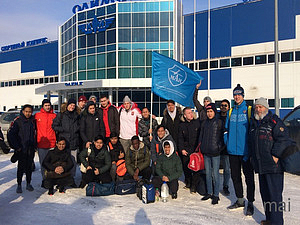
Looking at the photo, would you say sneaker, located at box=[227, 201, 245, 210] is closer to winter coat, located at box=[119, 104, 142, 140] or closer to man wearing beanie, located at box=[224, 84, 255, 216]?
man wearing beanie, located at box=[224, 84, 255, 216]

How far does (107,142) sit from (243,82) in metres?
23.6

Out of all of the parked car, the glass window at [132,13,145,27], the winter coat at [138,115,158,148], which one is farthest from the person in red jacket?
the glass window at [132,13,145,27]

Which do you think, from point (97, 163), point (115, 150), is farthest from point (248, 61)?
point (97, 163)

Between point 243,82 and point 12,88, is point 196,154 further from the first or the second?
point 12,88

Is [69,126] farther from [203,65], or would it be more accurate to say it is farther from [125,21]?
[203,65]

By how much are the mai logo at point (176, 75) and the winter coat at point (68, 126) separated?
2470 millimetres

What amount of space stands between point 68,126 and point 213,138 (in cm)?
327

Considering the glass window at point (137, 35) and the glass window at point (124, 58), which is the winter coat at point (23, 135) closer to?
the glass window at point (124, 58)

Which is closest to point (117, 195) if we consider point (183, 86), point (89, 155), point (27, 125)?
point (89, 155)

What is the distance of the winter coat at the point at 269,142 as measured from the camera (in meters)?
4.02

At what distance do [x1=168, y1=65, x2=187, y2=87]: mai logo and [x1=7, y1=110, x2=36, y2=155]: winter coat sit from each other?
3.36m

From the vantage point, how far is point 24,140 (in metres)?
6.14

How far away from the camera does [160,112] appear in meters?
28.5

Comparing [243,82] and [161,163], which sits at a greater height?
[243,82]
